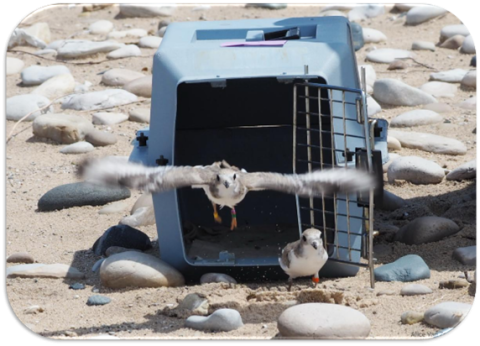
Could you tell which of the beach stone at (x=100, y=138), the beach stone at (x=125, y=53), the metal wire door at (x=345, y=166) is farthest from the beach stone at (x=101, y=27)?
the metal wire door at (x=345, y=166)

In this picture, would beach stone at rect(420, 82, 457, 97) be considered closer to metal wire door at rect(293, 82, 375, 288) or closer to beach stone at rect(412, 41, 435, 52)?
beach stone at rect(412, 41, 435, 52)

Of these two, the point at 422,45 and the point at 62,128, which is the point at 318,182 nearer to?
the point at 62,128

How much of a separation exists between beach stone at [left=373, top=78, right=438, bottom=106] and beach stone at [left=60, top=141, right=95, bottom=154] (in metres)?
3.90

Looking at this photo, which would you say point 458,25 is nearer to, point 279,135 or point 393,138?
point 393,138

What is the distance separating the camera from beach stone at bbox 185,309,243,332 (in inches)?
207

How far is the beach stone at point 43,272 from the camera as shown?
21.1 feet

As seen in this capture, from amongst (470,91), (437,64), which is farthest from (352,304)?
(437,64)

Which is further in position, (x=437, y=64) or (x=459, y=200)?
(x=437, y=64)

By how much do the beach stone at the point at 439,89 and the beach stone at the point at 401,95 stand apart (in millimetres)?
316

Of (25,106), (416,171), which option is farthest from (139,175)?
(25,106)

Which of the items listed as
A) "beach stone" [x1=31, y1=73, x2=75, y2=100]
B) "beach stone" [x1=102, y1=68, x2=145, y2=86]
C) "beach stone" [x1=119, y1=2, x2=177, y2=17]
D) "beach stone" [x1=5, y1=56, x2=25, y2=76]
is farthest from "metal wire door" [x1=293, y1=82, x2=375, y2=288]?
"beach stone" [x1=119, y1=2, x2=177, y2=17]

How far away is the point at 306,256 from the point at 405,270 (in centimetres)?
89

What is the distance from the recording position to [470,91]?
1086 cm

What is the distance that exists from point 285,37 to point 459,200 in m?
2.32
